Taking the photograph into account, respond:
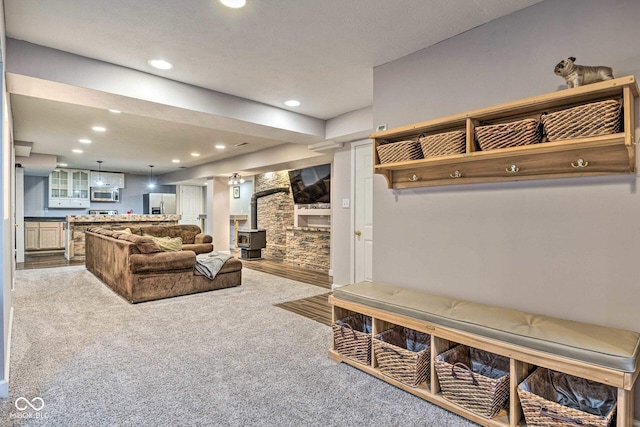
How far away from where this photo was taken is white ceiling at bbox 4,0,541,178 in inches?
83.1

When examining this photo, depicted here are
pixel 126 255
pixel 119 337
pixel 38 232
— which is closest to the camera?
pixel 119 337

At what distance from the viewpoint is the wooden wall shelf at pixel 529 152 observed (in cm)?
162

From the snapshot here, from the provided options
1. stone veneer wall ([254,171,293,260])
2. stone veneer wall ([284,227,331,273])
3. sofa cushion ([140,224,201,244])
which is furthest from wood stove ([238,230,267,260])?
sofa cushion ([140,224,201,244])

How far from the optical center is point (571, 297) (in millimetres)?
1911

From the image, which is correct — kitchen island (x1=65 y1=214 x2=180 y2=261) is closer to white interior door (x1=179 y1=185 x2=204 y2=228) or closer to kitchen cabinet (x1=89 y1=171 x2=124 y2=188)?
kitchen cabinet (x1=89 y1=171 x2=124 y2=188)

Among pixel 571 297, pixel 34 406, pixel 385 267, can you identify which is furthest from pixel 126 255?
pixel 571 297

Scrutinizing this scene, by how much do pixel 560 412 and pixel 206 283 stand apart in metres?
4.21

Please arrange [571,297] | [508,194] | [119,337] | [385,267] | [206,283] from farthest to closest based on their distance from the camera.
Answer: [206,283] < [119,337] < [385,267] < [508,194] < [571,297]

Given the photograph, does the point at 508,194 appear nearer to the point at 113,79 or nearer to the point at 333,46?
the point at 333,46

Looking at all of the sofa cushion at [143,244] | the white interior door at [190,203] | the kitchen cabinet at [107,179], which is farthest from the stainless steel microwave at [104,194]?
the sofa cushion at [143,244]

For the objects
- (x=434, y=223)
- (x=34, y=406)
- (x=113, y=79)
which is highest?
(x=113, y=79)

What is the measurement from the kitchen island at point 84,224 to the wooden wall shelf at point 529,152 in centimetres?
707

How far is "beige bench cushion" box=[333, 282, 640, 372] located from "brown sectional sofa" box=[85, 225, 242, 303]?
9.35 feet

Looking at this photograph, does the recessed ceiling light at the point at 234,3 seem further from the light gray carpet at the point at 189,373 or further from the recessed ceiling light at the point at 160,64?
the light gray carpet at the point at 189,373
